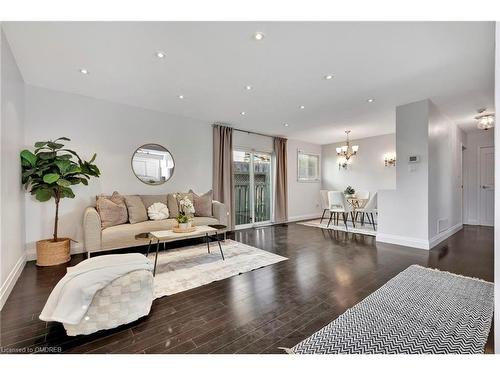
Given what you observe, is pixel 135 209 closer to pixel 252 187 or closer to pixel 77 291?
pixel 77 291

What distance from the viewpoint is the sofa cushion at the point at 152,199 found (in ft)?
12.9

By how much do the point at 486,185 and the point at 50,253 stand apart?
9.07 metres

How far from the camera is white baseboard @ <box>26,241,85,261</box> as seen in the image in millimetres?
3152

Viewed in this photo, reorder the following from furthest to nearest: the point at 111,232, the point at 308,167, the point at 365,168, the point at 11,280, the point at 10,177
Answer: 1. the point at 308,167
2. the point at 365,168
3. the point at 111,232
4. the point at 10,177
5. the point at 11,280

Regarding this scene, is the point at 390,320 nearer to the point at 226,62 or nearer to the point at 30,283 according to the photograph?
the point at 226,62

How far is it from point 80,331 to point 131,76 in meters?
2.79

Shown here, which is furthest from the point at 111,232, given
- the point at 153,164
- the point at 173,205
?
the point at 153,164

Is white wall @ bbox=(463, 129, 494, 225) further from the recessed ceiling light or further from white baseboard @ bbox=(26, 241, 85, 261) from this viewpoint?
white baseboard @ bbox=(26, 241, 85, 261)

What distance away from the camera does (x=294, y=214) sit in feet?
22.4

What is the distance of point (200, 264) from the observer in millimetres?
3027

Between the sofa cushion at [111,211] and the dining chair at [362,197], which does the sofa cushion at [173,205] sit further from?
the dining chair at [362,197]

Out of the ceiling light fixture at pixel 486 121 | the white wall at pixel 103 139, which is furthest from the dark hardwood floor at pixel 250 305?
the ceiling light fixture at pixel 486 121

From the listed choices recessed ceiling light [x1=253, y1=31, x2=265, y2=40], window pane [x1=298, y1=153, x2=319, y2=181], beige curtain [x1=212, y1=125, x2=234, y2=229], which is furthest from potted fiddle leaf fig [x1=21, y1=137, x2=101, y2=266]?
window pane [x1=298, y1=153, x2=319, y2=181]
